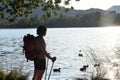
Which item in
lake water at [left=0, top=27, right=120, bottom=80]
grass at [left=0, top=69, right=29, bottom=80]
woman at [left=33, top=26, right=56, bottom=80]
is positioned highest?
woman at [left=33, top=26, right=56, bottom=80]

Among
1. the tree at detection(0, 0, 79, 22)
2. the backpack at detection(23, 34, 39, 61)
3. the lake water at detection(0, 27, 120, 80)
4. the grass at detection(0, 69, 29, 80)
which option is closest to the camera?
the backpack at detection(23, 34, 39, 61)

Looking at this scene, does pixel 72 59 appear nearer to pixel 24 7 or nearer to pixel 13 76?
pixel 13 76

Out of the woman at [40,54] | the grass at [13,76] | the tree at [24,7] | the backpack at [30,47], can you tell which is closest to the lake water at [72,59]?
the grass at [13,76]

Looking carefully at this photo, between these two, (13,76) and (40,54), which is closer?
(40,54)

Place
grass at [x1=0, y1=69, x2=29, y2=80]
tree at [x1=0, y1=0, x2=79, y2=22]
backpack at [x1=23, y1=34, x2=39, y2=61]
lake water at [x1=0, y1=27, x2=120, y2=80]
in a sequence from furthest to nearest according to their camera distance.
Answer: lake water at [x1=0, y1=27, x2=120, y2=80], grass at [x1=0, y1=69, x2=29, y2=80], tree at [x1=0, y1=0, x2=79, y2=22], backpack at [x1=23, y1=34, x2=39, y2=61]

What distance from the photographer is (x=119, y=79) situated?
17.2 meters

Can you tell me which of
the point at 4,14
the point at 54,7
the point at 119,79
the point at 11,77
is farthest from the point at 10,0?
the point at 119,79

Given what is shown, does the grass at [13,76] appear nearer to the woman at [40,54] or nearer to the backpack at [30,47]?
the woman at [40,54]

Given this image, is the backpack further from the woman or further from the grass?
the grass

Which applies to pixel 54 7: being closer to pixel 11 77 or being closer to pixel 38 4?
pixel 38 4

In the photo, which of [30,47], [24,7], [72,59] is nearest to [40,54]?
[30,47]

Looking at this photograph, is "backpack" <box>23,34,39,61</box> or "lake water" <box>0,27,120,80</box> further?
"lake water" <box>0,27,120,80</box>

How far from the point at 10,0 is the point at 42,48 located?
3.93 metres

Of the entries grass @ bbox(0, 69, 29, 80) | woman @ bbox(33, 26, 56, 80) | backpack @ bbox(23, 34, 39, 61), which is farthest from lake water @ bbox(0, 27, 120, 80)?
backpack @ bbox(23, 34, 39, 61)
